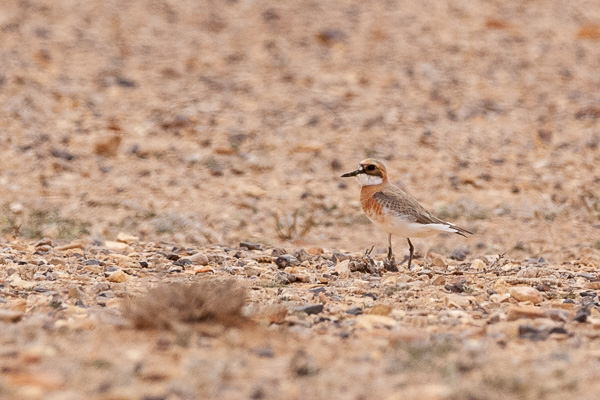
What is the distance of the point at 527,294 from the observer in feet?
19.4

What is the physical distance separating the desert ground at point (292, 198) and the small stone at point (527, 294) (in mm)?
15

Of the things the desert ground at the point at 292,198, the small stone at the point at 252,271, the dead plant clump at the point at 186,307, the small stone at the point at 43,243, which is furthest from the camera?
the small stone at the point at 43,243

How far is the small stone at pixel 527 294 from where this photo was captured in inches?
233

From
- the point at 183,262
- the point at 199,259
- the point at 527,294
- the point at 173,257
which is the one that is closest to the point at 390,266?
the point at 527,294

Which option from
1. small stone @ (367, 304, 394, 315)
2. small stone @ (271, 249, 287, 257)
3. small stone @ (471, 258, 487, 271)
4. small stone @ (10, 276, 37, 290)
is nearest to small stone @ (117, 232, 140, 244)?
small stone @ (271, 249, 287, 257)

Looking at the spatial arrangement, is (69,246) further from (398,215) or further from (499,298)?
(499,298)

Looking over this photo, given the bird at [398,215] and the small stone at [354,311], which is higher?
the bird at [398,215]

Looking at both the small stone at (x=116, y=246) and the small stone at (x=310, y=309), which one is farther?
the small stone at (x=116, y=246)

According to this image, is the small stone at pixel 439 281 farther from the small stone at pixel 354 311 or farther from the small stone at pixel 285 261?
the small stone at pixel 285 261

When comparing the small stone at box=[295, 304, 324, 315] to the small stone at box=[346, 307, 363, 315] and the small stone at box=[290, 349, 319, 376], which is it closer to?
the small stone at box=[346, 307, 363, 315]

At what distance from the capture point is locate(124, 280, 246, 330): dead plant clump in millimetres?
4566

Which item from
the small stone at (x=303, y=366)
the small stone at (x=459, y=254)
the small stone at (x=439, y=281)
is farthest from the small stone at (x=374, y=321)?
the small stone at (x=459, y=254)

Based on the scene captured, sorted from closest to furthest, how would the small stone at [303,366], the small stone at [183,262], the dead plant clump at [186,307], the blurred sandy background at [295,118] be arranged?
1. the small stone at [303,366]
2. the dead plant clump at [186,307]
3. the small stone at [183,262]
4. the blurred sandy background at [295,118]

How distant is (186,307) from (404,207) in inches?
125
